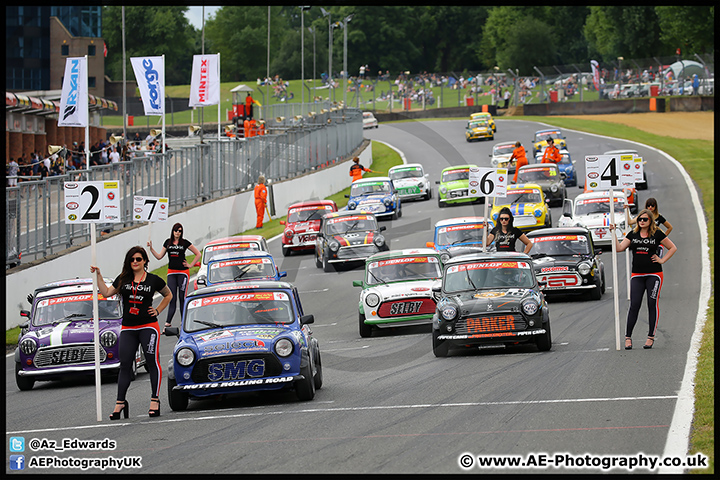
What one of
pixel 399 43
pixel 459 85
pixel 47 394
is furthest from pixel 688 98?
pixel 399 43

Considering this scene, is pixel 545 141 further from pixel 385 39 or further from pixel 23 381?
pixel 385 39

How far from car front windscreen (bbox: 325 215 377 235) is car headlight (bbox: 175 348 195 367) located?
15.5 m

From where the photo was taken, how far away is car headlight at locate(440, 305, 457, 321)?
14.5 metres

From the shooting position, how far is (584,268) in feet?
64.4

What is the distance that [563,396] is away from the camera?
10.9 metres

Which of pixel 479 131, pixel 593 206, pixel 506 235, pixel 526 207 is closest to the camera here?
pixel 506 235

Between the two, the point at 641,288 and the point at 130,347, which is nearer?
the point at 130,347

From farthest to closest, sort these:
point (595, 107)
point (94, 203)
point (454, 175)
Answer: point (595, 107)
point (454, 175)
point (94, 203)

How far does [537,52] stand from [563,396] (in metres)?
105

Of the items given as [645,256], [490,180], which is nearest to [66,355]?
[645,256]

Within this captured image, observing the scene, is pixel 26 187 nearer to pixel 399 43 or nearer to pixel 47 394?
pixel 47 394

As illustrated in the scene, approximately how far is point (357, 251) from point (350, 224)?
1.19m

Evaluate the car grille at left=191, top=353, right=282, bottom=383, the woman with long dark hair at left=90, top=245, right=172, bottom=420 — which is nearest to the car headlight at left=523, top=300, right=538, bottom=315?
the car grille at left=191, top=353, right=282, bottom=383

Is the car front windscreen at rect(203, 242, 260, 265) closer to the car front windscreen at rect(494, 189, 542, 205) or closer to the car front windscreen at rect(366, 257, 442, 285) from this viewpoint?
the car front windscreen at rect(366, 257, 442, 285)
